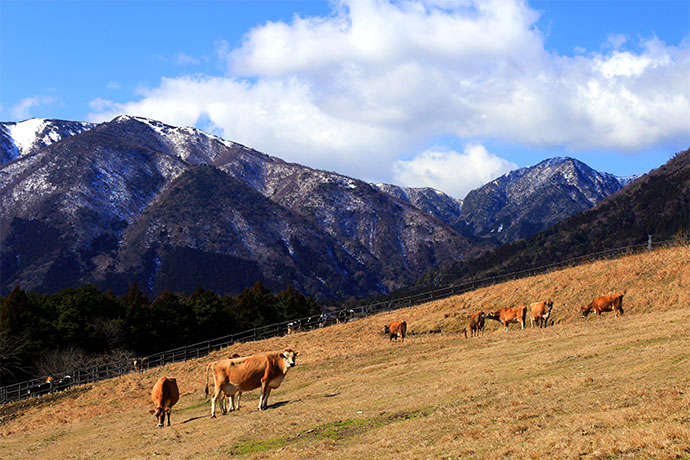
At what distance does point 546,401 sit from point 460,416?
233 cm

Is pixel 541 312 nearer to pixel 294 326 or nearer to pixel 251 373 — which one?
pixel 251 373

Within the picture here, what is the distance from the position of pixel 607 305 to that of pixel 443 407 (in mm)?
27977

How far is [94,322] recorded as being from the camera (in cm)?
8419

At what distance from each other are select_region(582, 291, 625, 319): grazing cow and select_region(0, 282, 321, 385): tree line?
50.9 metres

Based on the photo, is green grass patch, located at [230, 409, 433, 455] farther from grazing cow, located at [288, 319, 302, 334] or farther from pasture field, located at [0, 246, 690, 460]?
grazing cow, located at [288, 319, 302, 334]

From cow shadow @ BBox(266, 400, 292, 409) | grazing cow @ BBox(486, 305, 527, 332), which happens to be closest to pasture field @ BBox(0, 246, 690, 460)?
cow shadow @ BBox(266, 400, 292, 409)

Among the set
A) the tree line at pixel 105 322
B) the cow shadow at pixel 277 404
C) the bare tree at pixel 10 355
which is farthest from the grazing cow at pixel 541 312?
the bare tree at pixel 10 355

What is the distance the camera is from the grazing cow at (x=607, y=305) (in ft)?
139

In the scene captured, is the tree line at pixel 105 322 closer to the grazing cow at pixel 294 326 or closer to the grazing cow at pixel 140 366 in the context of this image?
the grazing cow at pixel 140 366

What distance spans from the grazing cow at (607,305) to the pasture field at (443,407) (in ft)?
2.29

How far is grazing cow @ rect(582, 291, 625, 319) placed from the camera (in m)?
42.5

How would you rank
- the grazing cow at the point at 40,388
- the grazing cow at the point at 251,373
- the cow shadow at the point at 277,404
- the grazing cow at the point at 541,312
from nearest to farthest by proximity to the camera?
1. the grazing cow at the point at 251,373
2. the cow shadow at the point at 277,404
3. the grazing cow at the point at 541,312
4. the grazing cow at the point at 40,388

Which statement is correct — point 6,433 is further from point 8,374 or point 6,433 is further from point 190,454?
point 8,374

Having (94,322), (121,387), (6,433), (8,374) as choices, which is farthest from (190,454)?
(94,322)
